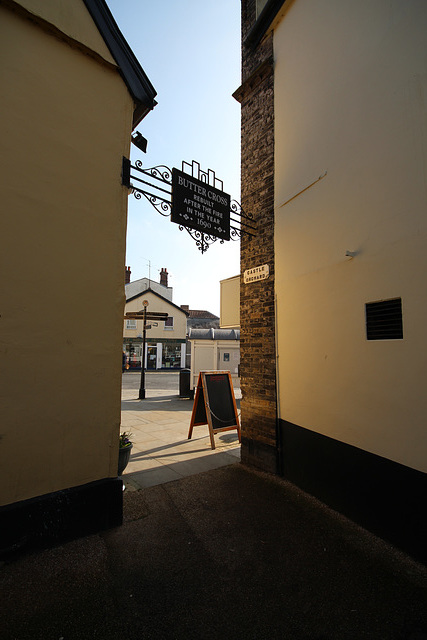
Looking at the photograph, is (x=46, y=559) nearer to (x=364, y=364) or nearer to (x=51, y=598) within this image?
(x=51, y=598)

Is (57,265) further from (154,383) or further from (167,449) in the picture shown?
(154,383)

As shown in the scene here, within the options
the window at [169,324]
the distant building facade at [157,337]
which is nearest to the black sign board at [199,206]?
the distant building facade at [157,337]

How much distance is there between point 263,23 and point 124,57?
10.6ft

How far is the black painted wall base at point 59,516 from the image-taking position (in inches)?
109

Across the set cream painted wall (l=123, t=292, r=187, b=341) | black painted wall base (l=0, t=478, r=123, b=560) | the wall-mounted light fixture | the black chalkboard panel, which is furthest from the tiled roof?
black painted wall base (l=0, t=478, r=123, b=560)

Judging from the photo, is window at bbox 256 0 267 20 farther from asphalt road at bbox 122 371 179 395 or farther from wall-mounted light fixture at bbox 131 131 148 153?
asphalt road at bbox 122 371 179 395

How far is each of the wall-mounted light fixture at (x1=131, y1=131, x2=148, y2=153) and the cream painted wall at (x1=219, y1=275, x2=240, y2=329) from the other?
3845 millimetres

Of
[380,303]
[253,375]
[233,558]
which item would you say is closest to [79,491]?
[233,558]

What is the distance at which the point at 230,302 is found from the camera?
26.0 feet

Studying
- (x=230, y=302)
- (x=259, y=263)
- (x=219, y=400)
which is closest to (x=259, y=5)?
(x=259, y=263)

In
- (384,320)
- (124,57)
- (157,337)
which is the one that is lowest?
(384,320)

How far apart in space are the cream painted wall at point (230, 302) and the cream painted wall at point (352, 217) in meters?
2.79

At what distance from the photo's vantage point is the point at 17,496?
2.82 metres

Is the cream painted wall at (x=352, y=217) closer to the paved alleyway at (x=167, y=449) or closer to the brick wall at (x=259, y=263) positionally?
the brick wall at (x=259, y=263)
